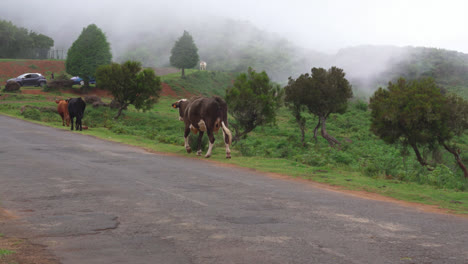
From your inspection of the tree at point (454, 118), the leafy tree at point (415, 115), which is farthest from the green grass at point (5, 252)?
the tree at point (454, 118)

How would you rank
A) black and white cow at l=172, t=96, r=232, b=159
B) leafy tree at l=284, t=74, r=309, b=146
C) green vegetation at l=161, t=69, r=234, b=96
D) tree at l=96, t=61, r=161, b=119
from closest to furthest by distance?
black and white cow at l=172, t=96, r=232, b=159 → leafy tree at l=284, t=74, r=309, b=146 → tree at l=96, t=61, r=161, b=119 → green vegetation at l=161, t=69, r=234, b=96

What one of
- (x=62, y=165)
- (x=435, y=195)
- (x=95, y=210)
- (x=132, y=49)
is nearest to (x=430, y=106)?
(x=435, y=195)

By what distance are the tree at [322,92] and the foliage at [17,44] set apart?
70825mm

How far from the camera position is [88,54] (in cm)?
6862

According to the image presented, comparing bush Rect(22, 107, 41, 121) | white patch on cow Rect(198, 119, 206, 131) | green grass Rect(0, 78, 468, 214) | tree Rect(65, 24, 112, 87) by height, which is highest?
tree Rect(65, 24, 112, 87)

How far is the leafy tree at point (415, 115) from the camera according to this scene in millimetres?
29938

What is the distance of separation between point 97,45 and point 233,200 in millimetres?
64045

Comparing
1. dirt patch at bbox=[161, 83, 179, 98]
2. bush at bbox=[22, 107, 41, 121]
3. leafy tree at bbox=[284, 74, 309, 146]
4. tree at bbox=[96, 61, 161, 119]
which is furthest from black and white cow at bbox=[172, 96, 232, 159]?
dirt patch at bbox=[161, 83, 179, 98]

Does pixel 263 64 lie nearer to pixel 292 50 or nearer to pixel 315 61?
pixel 315 61

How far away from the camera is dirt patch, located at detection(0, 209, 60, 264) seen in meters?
5.65

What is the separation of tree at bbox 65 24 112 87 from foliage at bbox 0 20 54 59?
A: 1281 inches

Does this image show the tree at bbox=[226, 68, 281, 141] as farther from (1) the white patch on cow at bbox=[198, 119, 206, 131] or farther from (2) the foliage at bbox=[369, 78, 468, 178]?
(1) the white patch on cow at bbox=[198, 119, 206, 131]

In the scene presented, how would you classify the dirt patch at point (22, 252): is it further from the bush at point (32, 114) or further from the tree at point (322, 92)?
the tree at point (322, 92)

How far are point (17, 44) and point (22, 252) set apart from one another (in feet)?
337
